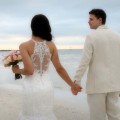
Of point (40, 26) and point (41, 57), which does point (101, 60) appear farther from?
point (40, 26)

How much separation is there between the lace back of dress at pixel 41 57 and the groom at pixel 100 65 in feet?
2.46

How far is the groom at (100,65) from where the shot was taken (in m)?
5.52

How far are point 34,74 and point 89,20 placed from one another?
134 cm

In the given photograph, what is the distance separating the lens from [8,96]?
10.7 m

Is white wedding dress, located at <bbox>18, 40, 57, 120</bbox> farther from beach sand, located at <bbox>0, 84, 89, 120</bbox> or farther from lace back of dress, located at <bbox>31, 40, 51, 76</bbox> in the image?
beach sand, located at <bbox>0, 84, 89, 120</bbox>

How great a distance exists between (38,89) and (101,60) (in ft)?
3.74

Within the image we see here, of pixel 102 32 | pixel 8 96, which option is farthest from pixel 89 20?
pixel 8 96

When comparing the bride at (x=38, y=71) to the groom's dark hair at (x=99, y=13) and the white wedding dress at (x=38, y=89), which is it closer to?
the white wedding dress at (x=38, y=89)

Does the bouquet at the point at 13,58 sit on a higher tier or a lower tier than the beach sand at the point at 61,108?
higher

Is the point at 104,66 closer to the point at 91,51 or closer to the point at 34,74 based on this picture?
the point at 91,51

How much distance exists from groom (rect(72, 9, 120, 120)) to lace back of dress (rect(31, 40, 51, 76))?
29.5 inches

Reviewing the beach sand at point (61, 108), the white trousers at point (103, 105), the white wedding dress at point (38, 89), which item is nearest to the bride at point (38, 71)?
the white wedding dress at point (38, 89)

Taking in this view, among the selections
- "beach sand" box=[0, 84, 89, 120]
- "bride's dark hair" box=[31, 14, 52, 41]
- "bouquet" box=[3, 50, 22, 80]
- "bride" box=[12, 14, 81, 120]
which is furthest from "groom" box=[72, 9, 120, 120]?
"beach sand" box=[0, 84, 89, 120]

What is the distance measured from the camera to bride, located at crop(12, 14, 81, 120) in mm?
4836
